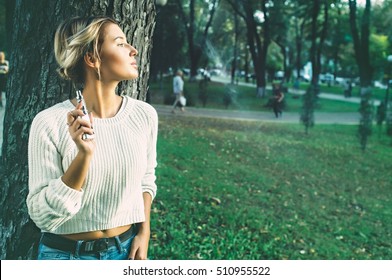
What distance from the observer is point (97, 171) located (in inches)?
66.5

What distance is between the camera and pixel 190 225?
3.47m

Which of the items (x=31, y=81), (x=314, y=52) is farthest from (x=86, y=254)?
(x=314, y=52)

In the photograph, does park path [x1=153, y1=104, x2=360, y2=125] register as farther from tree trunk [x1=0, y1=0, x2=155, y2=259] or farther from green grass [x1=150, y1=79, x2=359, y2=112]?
tree trunk [x1=0, y1=0, x2=155, y2=259]

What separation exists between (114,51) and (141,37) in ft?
1.75

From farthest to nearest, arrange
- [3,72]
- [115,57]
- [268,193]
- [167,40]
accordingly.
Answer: [268,193] < [167,40] < [3,72] < [115,57]

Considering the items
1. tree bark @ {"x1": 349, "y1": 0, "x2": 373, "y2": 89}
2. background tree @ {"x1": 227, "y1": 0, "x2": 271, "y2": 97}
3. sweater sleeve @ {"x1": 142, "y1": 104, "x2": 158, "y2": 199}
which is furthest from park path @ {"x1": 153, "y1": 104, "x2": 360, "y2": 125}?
sweater sleeve @ {"x1": 142, "y1": 104, "x2": 158, "y2": 199}

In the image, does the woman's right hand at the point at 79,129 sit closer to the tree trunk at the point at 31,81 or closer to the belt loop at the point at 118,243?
the belt loop at the point at 118,243

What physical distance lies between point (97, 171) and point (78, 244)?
0.25 metres

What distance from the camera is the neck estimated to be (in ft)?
5.76

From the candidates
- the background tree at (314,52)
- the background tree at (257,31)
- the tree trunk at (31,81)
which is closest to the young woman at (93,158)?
the tree trunk at (31,81)

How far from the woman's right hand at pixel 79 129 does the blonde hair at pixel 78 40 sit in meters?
0.23

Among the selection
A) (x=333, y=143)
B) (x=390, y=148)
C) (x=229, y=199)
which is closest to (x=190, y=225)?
(x=229, y=199)

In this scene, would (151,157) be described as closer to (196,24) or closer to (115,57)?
(115,57)
